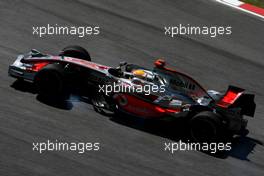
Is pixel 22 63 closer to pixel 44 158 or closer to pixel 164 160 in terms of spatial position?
pixel 44 158

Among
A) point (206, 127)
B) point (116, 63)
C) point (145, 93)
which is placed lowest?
point (116, 63)

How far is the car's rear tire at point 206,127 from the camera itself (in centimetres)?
1201

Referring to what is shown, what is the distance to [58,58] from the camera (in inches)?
523

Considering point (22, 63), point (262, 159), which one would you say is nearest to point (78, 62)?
point (22, 63)

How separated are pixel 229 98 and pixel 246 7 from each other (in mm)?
7819

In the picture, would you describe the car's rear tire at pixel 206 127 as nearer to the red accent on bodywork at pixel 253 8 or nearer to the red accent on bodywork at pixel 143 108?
the red accent on bodywork at pixel 143 108

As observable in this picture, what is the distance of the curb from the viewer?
19.7 meters

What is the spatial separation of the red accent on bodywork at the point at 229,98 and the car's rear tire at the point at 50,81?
11.2ft

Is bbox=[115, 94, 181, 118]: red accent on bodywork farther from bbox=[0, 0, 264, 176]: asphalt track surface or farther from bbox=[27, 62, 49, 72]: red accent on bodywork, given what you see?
bbox=[27, 62, 49, 72]: red accent on bodywork

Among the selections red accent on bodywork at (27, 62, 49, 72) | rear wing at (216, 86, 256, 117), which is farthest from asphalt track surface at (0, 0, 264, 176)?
rear wing at (216, 86, 256, 117)

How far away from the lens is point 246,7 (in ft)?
65.5

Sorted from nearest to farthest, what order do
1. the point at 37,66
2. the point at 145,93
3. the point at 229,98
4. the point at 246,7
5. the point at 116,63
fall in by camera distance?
the point at 145,93, the point at 229,98, the point at 37,66, the point at 116,63, the point at 246,7

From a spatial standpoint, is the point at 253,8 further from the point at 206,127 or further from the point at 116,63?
the point at 206,127

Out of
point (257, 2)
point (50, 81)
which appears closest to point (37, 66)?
point (50, 81)
